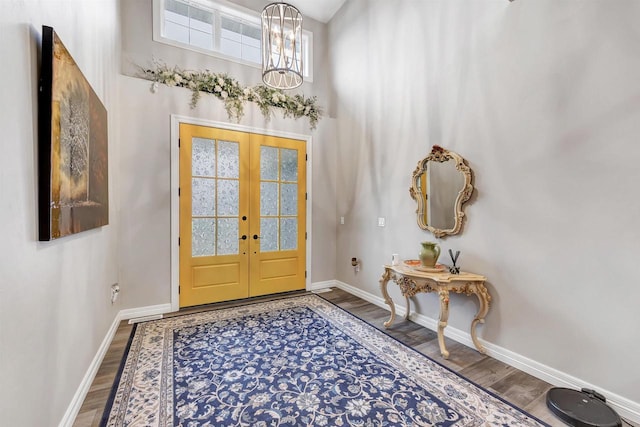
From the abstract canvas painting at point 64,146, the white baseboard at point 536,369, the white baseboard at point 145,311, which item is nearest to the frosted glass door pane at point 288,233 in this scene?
the white baseboard at point 145,311

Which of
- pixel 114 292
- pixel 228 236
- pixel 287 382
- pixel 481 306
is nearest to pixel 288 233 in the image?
pixel 228 236

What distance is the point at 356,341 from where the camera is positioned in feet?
9.20

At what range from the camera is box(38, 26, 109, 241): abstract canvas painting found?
1354 mm

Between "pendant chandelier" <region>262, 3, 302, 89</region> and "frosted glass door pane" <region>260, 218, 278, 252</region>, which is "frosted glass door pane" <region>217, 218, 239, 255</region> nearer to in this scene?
"frosted glass door pane" <region>260, 218, 278, 252</region>

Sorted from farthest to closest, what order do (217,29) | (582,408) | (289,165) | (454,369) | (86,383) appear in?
(289,165) → (217,29) → (454,369) → (86,383) → (582,408)

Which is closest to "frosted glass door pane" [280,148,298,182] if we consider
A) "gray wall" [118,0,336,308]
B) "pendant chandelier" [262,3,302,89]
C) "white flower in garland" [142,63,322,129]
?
"white flower in garland" [142,63,322,129]

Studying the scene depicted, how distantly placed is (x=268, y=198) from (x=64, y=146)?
9.07 ft

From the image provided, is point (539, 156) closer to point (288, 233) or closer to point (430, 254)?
point (430, 254)

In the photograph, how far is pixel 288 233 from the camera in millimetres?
4418

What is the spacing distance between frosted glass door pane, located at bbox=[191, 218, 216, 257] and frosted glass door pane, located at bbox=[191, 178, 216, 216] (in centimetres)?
11

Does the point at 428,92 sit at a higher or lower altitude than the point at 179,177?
higher

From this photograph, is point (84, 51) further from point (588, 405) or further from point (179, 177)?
point (588, 405)

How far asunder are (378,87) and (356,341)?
10.5ft

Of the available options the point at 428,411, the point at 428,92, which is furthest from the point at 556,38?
the point at 428,411
